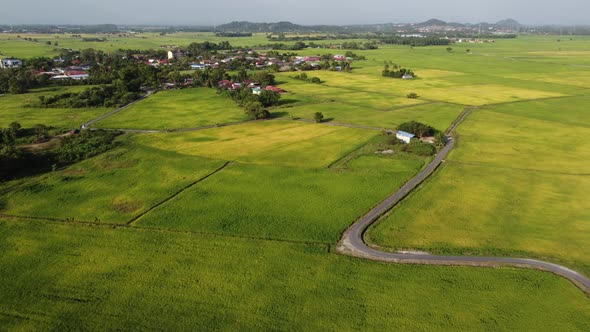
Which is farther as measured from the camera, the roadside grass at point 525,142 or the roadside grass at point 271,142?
the roadside grass at point 271,142

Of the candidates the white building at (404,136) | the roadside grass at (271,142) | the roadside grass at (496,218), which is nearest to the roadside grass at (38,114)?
the roadside grass at (271,142)

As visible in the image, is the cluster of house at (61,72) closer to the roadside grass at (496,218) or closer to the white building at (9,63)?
the white building at (9,63)

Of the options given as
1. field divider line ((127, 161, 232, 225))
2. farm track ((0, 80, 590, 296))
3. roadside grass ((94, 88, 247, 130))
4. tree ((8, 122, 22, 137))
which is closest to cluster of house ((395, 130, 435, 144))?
farm track ((0, 80, 590, 296))

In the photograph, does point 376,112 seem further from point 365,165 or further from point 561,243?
point 561,243

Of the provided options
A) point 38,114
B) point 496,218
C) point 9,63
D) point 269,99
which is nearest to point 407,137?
point 496,218

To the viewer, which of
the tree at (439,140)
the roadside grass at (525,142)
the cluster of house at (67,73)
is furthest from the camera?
the cluster of house at (67,73)

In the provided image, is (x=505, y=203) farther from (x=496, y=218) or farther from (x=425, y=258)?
(x=425, y=258)
